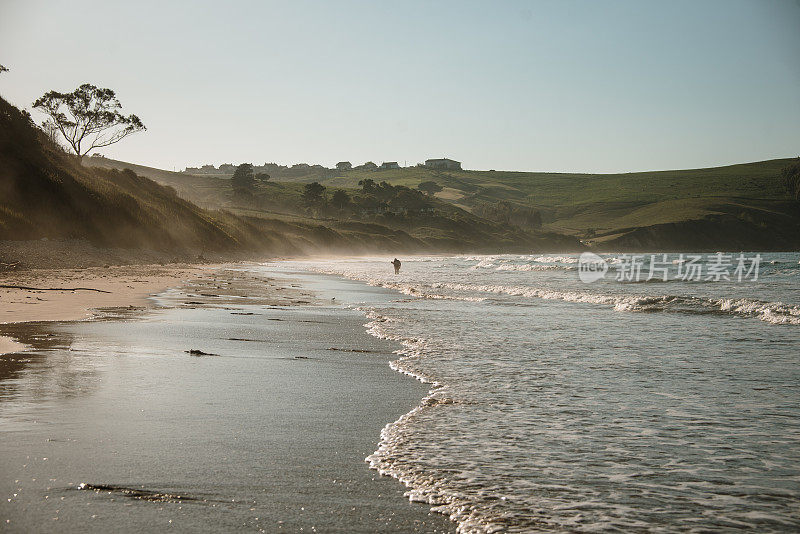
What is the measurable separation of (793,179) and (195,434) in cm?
20269

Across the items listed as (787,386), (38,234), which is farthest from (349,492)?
(38,234)

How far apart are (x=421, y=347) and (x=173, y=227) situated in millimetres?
41941

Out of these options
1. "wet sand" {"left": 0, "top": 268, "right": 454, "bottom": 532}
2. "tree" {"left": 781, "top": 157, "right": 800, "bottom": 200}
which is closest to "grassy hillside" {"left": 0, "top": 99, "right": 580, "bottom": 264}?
"wet sand" {"left": 0, "top": 268, "right": 454, "bottom": 532}

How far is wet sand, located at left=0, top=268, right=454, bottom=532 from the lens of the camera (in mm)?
3625

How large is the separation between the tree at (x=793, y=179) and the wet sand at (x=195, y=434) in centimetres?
19491

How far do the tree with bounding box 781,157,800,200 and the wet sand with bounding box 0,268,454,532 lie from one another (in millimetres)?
194912

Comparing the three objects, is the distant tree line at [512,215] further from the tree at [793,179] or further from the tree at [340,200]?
the tree at [793,179]

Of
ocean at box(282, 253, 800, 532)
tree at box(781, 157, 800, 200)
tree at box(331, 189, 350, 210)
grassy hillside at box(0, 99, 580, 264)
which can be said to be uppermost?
A: tree at box(781, 157, 800, 200)

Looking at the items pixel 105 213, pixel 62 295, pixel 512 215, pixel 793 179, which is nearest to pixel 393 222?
pixel 512 215

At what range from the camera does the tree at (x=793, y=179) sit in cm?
16962

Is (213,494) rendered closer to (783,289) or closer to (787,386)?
(787,386)

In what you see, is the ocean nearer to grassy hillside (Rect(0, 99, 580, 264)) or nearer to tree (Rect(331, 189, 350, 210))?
grassy hillside (Rect(0, 99, 580, 264))

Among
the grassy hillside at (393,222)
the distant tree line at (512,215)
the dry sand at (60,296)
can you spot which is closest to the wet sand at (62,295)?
the dry sand at (60,296)

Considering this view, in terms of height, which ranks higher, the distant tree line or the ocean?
the distant tree line
